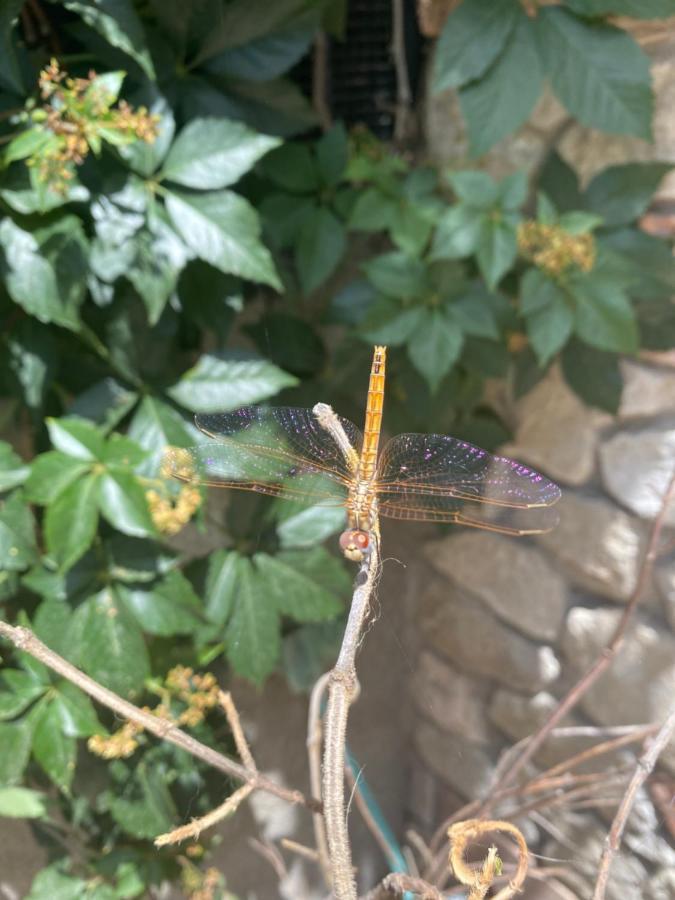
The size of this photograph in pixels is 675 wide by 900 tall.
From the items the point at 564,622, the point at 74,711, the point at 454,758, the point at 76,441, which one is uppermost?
the point at 76,441

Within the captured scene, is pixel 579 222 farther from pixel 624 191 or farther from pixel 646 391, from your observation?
pixel 646 391

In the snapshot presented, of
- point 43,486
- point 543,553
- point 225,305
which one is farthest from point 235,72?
point 543,553

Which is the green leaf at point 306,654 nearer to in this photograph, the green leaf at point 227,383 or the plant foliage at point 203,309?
the plant foliage at point 203,309

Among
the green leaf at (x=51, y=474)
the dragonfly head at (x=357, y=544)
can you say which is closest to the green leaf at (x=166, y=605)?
the green leaf at (x=51, y=474)

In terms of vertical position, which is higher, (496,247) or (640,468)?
(496,247)

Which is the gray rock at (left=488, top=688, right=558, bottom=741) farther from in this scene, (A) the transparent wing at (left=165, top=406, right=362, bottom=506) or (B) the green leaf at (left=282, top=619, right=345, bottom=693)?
(A) the transparent wing at (left=165, top=406, right=362, bottom=506)

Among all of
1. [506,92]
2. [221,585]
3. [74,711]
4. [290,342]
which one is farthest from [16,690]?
[506,92]

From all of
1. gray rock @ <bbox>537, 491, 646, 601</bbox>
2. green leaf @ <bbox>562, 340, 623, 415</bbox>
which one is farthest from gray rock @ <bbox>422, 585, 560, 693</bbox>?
green leaf @ <bbox>562, 340, 623, 415</bbox>
